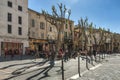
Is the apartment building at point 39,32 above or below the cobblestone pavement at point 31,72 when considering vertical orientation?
above

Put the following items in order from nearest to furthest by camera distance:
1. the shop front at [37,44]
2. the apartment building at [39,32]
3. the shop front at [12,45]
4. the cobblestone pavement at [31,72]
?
the cobblestone pavement at [31,72] < the shop front at [12,45] < the apartment building at [39,32] < the shop front at [37,44]

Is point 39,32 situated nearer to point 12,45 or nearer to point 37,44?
→ point 37,44

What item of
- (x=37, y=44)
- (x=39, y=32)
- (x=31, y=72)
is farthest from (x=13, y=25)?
(x=31, y=72)

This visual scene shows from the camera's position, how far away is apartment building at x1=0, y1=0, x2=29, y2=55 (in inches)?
1465

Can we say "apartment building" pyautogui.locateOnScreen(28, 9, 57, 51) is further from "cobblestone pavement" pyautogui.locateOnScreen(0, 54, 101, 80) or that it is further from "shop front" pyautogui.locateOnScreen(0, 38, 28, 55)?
"cobblestone pavement" pyautogui.locateOnScreen(0, 54, 101, 80)

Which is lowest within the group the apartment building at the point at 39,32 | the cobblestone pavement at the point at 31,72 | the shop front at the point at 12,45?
the cobblestone pavement at the point at 31,72

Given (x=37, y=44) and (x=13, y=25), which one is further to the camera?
(x=37, y=44)

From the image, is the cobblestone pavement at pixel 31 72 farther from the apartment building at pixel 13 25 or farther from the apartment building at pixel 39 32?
the apartment building at pixel 39 32

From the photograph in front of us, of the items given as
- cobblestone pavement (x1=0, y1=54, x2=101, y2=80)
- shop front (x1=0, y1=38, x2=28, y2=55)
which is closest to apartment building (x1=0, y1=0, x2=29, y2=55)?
shop front (x1=0, y1=38, x2=28, y2=55)

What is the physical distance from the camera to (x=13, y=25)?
130ft

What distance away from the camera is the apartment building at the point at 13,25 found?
37.2 m

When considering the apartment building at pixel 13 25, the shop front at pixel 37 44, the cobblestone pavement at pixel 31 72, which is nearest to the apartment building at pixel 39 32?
the shop front at pixel 37 44

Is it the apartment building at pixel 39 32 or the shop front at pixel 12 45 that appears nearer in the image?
the shop front at pixel 12 45

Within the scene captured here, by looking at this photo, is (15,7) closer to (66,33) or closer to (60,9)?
(60,9)
